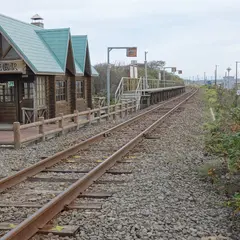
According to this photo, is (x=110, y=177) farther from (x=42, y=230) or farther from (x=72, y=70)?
(x=72, y=70)

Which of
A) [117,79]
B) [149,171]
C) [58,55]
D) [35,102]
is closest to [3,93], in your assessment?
[35,102]

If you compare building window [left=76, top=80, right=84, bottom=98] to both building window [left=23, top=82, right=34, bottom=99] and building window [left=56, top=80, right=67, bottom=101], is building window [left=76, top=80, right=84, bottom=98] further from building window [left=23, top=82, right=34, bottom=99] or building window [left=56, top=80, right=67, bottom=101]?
building window [left=23, top=82, right=34, bottom=99]

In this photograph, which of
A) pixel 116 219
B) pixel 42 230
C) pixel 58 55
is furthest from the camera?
pixel 58 55

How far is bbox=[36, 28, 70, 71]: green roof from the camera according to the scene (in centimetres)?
2062

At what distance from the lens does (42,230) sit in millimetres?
5355

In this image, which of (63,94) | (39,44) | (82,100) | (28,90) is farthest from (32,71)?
(82,100)

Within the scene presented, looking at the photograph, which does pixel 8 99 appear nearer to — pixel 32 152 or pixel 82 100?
pixel 82 100

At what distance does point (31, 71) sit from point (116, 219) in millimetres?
13131

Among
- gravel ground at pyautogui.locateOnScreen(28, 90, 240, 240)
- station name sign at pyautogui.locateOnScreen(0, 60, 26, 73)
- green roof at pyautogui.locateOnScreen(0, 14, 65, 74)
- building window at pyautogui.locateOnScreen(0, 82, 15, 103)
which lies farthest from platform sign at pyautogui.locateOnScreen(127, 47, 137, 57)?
gravel ground at pyautogui.locateOnScreen(28, 90, 240, 240)

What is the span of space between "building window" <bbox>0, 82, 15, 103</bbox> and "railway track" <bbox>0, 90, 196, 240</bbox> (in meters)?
7.23

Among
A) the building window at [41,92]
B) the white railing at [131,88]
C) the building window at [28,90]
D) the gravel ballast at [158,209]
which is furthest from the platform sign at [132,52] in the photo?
the gravel ballast at [158,209]

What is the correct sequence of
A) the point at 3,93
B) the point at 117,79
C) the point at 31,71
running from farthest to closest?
the point at 117,79, the point at 3,93, the point at 31,71

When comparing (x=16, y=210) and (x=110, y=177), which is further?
(x=110, y=177)

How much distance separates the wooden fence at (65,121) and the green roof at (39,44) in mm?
2387
